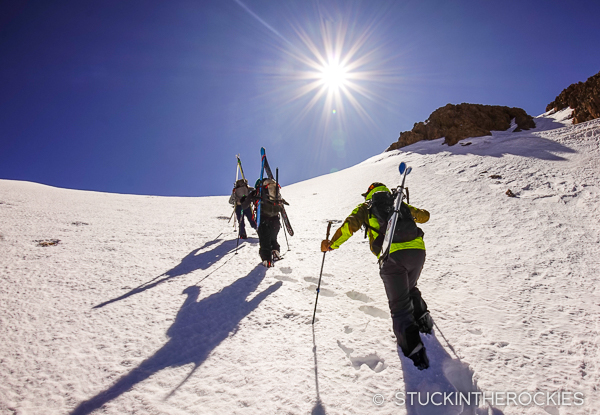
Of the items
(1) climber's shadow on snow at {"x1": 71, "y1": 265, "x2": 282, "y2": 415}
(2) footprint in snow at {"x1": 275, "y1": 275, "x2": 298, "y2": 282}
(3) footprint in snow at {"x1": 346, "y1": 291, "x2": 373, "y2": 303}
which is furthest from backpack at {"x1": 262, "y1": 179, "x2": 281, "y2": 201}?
(3) footprint in snow at {"x1": 346, "y1": 291, "x2": 373, "y2": 303}

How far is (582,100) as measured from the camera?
27.9 metres

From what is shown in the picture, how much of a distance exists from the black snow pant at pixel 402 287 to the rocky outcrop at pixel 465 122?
29.7m

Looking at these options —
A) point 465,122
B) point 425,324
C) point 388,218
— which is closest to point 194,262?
point 388,218

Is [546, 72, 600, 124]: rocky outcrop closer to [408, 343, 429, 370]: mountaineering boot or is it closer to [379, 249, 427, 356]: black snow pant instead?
[379, 249, 427, 356]: black snow pant

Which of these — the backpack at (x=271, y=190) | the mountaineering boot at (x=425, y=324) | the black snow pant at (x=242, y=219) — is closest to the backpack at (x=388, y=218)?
the mountaineering boot at (x=425, y=324)

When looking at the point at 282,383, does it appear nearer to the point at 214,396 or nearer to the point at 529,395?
the point at 214,396

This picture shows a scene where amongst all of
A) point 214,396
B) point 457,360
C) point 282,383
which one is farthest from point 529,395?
point 214,396

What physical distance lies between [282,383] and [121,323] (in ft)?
8.48

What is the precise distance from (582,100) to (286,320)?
143 feet

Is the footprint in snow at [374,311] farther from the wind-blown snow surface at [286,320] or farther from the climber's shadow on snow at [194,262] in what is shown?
the climber's shadow on snow at [194,262]

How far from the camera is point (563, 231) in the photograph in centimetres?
604

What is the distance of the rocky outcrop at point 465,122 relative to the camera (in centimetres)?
2872

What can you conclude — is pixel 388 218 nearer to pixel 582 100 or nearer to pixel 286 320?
pixel 286 320

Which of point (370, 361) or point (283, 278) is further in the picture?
point (283, 278)
